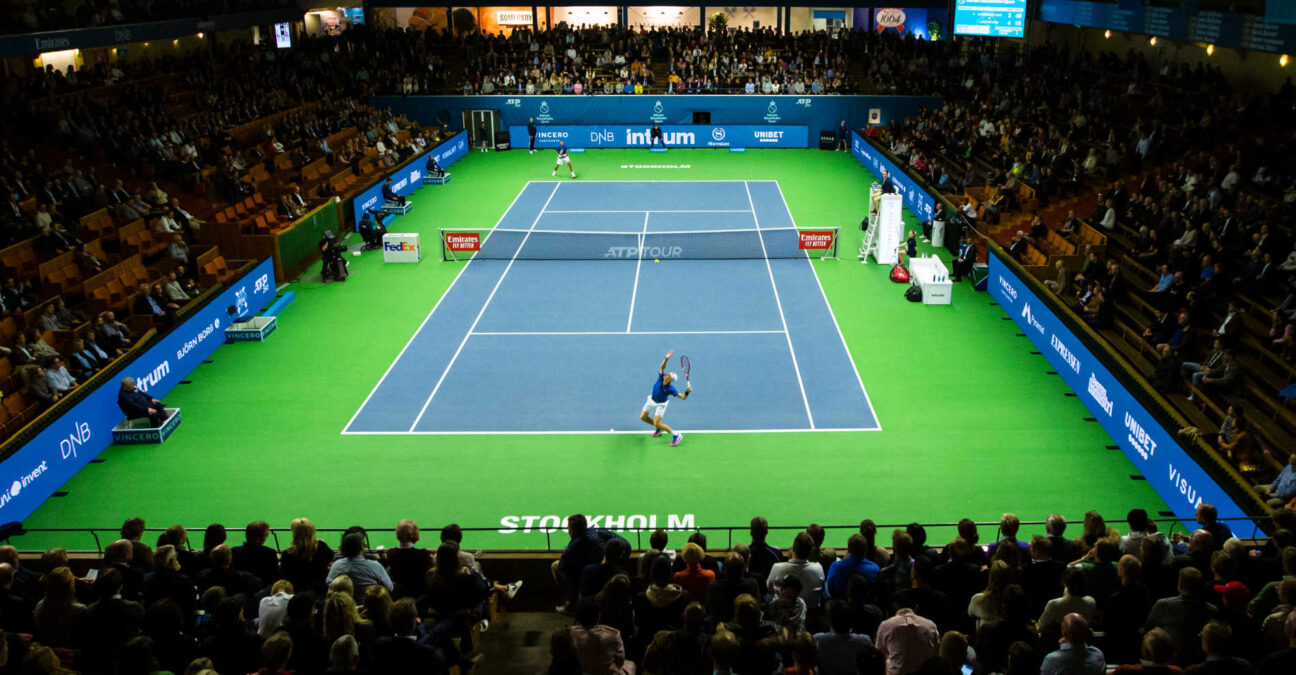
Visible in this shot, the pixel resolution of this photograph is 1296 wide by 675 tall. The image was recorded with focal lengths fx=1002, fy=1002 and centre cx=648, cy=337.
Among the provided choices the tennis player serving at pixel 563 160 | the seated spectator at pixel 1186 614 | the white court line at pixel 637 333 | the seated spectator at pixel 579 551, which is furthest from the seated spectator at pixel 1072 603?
the tennis player serving at pixel 563 160

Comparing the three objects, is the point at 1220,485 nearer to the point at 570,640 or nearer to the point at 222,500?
the point at 570,640

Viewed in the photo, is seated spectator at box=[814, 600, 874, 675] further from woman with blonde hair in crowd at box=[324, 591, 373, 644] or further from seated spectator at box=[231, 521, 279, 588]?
seated spectator at box=[231, 521, 279, 588]

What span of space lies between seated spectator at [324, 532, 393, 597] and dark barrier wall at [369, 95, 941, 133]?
4192 centimetres

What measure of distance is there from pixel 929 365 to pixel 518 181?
23.4 meters

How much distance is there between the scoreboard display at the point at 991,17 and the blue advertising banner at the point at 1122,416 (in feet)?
66.2

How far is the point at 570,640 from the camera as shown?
6996mm

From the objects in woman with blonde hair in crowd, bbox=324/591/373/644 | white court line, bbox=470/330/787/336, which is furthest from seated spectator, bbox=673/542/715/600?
white court line, bbox=470/330/787/336

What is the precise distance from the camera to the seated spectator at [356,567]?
8547mm

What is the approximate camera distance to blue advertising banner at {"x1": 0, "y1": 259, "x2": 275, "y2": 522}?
47.2ft

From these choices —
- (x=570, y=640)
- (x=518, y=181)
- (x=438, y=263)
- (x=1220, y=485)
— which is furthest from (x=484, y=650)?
(x=518, y=181)

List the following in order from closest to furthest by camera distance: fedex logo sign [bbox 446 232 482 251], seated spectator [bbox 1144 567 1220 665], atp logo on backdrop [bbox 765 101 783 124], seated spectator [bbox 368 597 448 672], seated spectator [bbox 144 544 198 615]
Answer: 1. seated spectator [bbox 368 597 448 672]
2. seated spectator [bbox 1144 567 1220 665]
3. seated spectator [bbox 144 544 198 615]
4. fedex logo sign [bbox 446 232 482 251]
5. atp logo on backdrop [bbox 765 101 783 124]

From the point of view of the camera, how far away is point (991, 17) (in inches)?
1560

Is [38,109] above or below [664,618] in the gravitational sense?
above

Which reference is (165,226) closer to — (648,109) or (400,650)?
(400,650)
